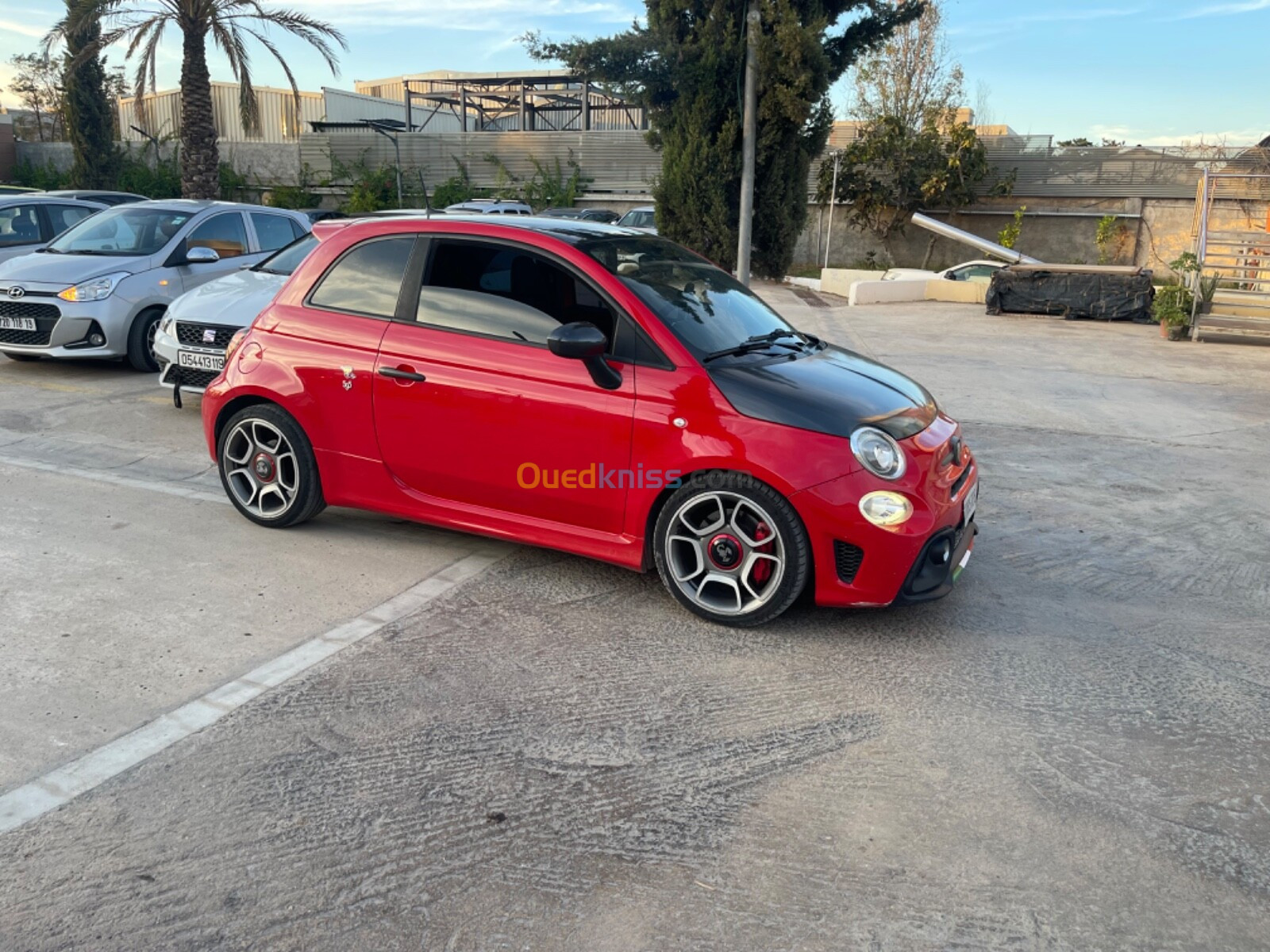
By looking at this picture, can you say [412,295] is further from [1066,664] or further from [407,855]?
[1066,664]

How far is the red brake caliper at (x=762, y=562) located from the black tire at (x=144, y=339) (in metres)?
7.50

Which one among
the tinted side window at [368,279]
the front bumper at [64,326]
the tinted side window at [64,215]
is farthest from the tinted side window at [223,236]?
the tinted side window at [368,279]

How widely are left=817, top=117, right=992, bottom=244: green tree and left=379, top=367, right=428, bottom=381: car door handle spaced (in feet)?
80.6

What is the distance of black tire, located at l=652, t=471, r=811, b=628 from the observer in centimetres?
419

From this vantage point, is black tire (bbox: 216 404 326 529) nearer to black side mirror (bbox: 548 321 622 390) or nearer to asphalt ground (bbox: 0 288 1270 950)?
asphalt ground (bbox: 0 288 1270 950)

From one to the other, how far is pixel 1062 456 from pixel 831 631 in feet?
14.0

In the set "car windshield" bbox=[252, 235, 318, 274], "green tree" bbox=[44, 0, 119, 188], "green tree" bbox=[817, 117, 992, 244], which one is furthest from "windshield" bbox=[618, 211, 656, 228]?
"green tree" bbox=[44, 0, 119, 188]

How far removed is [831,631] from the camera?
174 inches

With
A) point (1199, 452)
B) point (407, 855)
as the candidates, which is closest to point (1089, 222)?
point (1199, 452)

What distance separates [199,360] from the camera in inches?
299

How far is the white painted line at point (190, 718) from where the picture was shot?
3039 mm

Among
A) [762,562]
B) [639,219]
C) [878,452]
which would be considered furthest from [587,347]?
[639,219]

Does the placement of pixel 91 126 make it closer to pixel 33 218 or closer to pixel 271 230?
pixel 33 218

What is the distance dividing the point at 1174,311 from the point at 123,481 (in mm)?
14902
